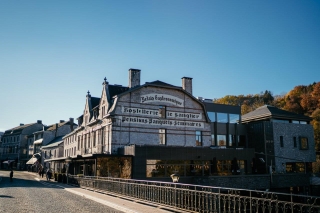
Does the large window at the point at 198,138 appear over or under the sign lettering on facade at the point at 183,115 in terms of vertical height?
under

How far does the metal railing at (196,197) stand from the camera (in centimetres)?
779

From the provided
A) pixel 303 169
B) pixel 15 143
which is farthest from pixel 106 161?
pixel 15 143

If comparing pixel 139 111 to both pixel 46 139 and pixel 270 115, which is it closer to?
pixel 270 115

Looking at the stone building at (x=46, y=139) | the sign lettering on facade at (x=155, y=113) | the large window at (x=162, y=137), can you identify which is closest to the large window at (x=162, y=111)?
the sign lettering on facade at (x=155, y=113)

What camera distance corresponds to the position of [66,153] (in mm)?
50812

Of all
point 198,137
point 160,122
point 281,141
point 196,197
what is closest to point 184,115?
point 160,122

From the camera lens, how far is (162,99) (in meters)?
32.0

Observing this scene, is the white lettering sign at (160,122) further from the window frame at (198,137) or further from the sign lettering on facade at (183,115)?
the window frame at (198,137)

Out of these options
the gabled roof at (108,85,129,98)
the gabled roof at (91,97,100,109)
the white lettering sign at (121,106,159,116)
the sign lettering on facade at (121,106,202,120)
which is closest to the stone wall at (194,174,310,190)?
the sign lettering on facade at (121,106,202,120)

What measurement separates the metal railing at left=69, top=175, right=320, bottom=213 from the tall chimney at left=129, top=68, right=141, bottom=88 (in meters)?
12.9

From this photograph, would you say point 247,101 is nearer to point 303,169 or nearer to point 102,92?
point 303,169

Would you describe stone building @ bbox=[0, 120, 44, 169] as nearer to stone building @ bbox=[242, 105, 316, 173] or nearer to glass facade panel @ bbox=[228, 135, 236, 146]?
glass facade panel @ bbox=[228, 135, 236, 146]

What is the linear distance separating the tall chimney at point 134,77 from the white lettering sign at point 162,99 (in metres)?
2.51

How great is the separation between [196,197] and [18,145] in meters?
73.7
